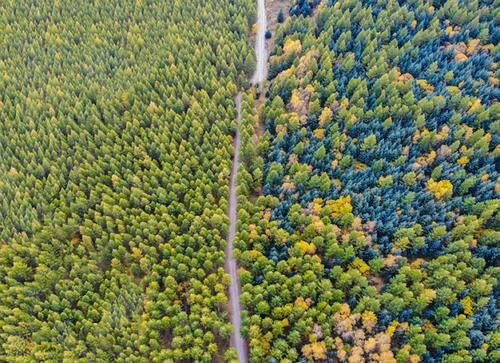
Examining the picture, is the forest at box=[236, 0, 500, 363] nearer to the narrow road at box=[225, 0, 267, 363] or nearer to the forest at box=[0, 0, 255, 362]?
the narrow road at box=[225, 0, 267, 363]

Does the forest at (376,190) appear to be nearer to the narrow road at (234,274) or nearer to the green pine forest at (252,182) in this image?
the green pine forest at (252,182)

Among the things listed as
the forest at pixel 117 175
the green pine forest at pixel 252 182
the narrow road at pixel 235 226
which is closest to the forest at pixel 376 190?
the green pine forest at pixel 252 182

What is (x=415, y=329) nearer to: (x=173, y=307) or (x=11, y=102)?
(x=173, y=307)

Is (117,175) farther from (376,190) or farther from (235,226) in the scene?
(376,190)

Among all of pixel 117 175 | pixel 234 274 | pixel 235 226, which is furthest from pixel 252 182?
pixel 117 175

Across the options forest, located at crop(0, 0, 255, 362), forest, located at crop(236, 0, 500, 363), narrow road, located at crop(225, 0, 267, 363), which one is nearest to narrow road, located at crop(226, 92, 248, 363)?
narrow road, located at crop(225, 0, 267, 363)

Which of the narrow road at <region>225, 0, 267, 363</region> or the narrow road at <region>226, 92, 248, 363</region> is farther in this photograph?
the narrow road at <region>225, 0, 267, 363</region>
